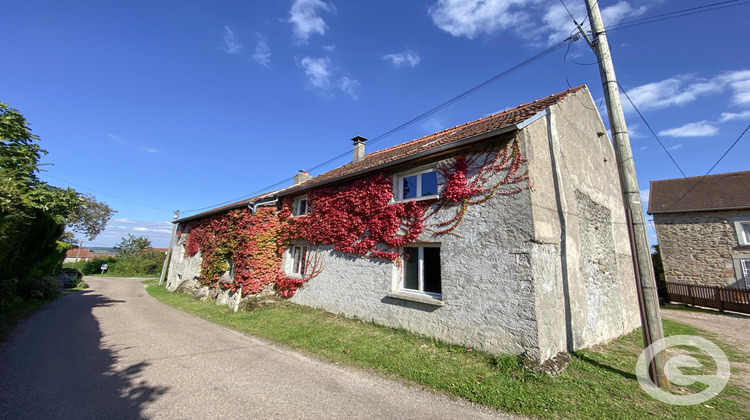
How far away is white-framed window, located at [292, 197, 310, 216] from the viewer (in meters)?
11.5

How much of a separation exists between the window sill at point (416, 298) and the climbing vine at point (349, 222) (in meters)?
0.92

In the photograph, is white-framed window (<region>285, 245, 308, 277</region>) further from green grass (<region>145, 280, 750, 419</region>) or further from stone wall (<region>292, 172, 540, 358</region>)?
stone wall (<region>292, 172, 540, 358</region>)

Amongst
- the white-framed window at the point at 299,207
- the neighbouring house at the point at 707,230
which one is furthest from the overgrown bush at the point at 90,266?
the neighbouring house at the point at 707,230

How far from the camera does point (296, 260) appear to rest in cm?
1136

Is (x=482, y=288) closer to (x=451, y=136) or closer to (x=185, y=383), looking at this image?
(x=451, y=136)

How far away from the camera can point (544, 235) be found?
595cm

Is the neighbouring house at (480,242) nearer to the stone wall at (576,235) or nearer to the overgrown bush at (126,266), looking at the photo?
the stone wall at (576,235)

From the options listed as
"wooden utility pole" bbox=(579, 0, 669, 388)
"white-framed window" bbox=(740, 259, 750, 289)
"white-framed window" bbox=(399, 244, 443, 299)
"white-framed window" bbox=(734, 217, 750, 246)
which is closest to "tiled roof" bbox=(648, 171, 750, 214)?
"white-framed window" bbox=(734, 217, 750, 246)

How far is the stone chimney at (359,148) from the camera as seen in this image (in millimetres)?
14883

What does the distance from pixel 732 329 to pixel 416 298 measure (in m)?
12.1

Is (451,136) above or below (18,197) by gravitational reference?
above

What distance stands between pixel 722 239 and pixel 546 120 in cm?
1792

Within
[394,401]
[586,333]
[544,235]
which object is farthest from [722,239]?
[394,401]

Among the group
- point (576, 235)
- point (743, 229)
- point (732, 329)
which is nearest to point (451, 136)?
point (576, 235)
